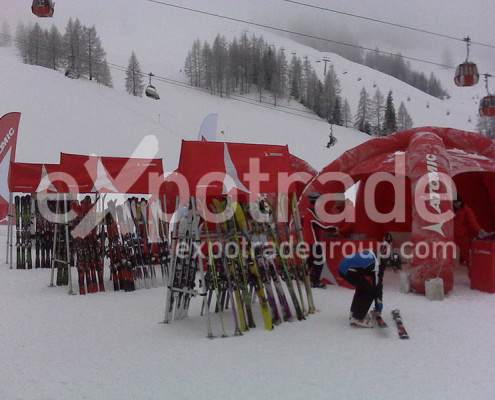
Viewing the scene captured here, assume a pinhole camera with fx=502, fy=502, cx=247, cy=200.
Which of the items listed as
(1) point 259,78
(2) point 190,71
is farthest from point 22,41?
(1) point 259,78

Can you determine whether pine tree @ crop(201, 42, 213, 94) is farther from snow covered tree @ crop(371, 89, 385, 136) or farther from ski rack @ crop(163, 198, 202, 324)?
ski rack @ crop(163, 198, 202, 324)

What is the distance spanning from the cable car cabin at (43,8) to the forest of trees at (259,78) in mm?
53564

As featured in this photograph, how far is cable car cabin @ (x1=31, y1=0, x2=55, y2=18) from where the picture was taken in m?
9.45

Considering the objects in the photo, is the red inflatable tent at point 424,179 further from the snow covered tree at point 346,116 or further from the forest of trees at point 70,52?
the snow covered tree at point 346,116

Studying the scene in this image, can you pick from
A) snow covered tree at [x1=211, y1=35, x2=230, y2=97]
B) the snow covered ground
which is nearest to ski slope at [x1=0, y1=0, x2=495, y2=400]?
the snow covered ground

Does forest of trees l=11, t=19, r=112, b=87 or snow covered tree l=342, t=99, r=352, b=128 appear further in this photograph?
snow covered tree l=342, t=99, r=352, b=128

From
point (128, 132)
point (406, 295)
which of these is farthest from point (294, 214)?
point (128, 132)

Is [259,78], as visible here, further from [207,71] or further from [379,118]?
[379,118]

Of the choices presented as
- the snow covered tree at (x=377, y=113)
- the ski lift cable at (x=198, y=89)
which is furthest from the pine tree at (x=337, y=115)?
the snow covered tree at (x=377, y=113)

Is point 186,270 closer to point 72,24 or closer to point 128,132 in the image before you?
point 128,132

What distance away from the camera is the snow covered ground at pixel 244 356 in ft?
13.1

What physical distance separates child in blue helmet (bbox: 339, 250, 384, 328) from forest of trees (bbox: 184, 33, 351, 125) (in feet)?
186

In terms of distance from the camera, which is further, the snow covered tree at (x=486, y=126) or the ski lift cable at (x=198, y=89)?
the ski lift cable at (x=198, y=89)

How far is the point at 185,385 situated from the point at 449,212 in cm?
499
